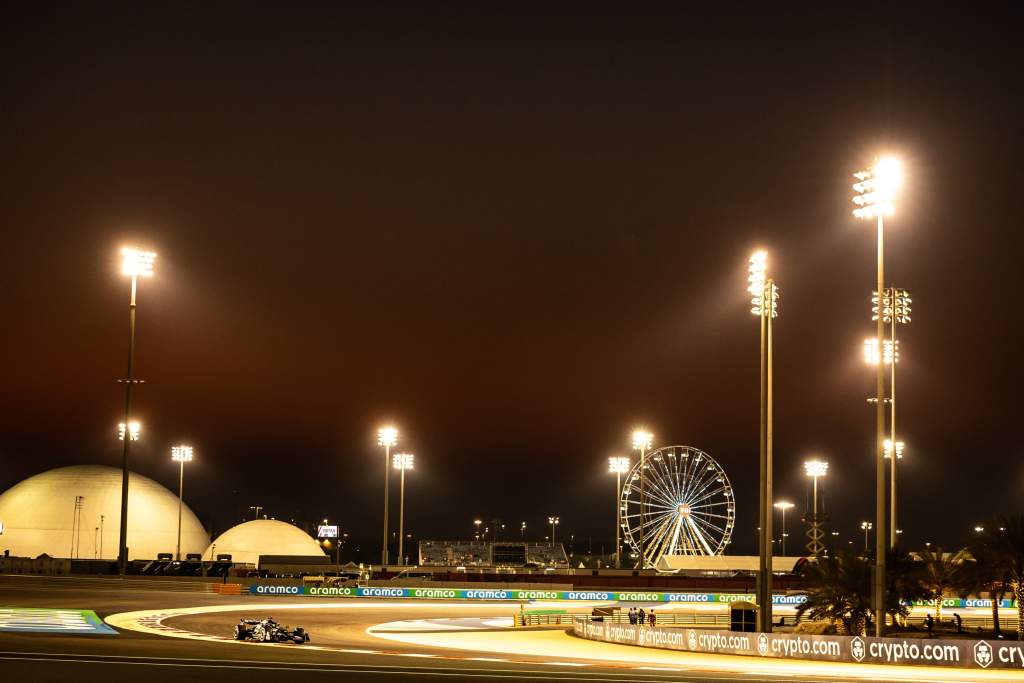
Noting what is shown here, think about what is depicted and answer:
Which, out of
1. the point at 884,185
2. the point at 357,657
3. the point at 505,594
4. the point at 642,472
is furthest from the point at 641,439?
the point at 357,657

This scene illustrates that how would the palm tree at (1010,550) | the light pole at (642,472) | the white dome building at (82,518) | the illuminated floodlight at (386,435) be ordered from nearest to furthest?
the palm tree at (1010,550) < the illuminated floodlight at (386,435) < the light pole at (642,472) < the white dome building at (82,518)

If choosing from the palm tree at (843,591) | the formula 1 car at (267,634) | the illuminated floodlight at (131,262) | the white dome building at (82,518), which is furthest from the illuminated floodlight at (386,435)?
the formula 1 car at (267,634)

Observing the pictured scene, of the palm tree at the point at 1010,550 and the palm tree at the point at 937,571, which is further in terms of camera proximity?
the palm tree at the point at 937,571

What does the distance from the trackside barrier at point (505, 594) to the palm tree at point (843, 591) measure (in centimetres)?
2591

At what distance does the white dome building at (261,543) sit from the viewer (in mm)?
126125

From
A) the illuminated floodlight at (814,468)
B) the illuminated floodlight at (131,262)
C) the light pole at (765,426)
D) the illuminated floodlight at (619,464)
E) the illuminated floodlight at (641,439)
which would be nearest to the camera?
the light pole at (765,426)

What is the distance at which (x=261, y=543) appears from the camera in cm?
12775

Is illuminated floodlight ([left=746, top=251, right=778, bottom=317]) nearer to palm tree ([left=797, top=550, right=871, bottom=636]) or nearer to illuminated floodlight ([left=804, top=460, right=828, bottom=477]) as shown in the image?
palm tree ([left=797, top=550, right=871, bottom=636])

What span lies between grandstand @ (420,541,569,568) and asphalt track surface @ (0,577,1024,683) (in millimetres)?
85146

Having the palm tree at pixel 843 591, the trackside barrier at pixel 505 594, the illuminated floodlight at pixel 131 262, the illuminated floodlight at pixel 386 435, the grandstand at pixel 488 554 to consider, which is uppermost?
the illuminated floodlight at pixel 131 262

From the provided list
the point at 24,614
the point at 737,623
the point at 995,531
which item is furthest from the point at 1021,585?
the point at 24,614

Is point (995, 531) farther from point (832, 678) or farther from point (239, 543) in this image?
point (239, 543)

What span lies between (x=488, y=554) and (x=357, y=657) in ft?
→ 393

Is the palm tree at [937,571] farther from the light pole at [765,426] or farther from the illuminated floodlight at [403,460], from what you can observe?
the illuminated floodlight at [403,460]
